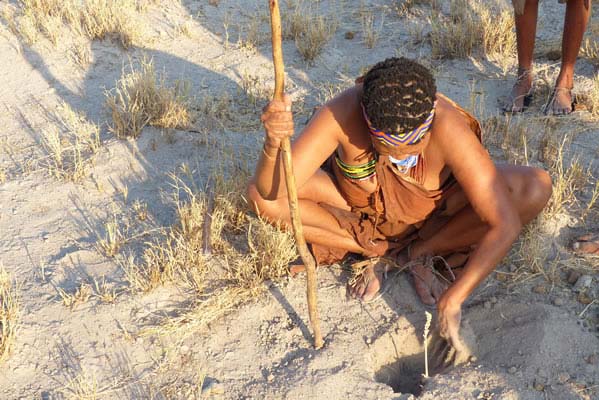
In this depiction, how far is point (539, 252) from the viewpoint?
3.01m

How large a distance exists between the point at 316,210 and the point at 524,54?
2.03 m

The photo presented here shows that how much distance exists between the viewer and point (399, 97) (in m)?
2.33

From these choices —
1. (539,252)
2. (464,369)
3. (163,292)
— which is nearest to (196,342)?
(163,292)

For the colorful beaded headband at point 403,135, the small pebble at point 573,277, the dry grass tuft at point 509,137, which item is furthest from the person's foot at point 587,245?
the colorful beaded headband at point 403,135

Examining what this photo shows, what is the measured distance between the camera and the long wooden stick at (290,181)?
219 cm

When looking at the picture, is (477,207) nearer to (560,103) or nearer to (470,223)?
(470,223)

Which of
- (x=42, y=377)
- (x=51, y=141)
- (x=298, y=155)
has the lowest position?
(x=42, y=377)

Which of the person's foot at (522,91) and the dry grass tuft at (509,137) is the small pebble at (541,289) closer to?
the dry grass tuft at (509,137)

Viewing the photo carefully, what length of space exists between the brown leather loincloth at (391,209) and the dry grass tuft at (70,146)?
1461mm

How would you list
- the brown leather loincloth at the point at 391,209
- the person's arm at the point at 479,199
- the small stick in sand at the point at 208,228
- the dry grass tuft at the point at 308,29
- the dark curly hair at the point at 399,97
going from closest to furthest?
the dark curly hair at the point at 399,97 < the person's arm at the point at 479,199 < the brown leather loincloth at the point at 391,209 < the small stick in sand at the point at 208,228 < the dry grass tuft at the point at 308,29

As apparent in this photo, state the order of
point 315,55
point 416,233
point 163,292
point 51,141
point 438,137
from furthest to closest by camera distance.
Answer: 1. point 315,55
2. point 51,141
3. point 416,233
4. point 163,292
5. point 438,137

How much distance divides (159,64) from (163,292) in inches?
99.2

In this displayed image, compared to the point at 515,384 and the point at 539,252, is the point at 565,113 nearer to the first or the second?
the point at 539,252

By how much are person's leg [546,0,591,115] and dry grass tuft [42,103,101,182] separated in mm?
2702
